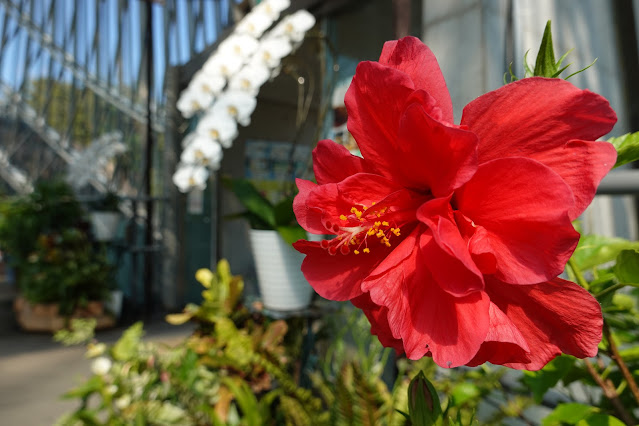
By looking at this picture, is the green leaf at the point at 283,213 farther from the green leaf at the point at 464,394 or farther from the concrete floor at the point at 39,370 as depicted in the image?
the concrete floor at the point at 39,370

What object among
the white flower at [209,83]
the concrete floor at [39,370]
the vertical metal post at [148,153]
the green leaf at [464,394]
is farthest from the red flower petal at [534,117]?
the vertical metal post at [148,153]

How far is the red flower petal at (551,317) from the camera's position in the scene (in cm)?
23

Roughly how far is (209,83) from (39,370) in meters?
2.65

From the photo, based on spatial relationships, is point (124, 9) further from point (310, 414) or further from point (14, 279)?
point (310, 414)

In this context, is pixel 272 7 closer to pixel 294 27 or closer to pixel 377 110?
pixel 294 27

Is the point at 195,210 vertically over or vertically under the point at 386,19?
under

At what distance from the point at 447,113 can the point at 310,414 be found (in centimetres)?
111

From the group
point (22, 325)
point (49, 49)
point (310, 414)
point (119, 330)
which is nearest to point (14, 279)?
point (22, 325)

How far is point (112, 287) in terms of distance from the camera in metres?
4.17

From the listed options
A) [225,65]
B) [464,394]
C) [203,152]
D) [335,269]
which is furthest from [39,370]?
[335,269]

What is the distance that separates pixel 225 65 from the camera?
58.2 inches

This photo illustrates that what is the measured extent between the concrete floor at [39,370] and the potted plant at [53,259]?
25cm

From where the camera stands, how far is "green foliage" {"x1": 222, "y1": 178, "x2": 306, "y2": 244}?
1.34 meters

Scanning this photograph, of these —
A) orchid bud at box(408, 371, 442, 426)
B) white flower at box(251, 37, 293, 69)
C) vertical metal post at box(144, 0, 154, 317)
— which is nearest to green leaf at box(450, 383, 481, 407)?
orchid bud at box(408, 371, 442, 426)
